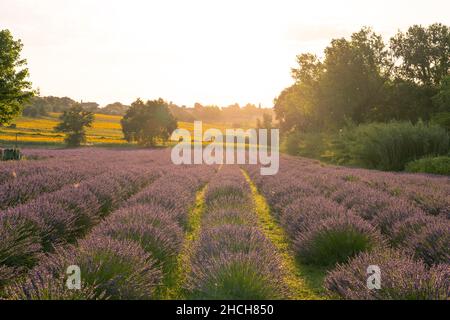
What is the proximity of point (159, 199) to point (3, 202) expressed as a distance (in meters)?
2.67

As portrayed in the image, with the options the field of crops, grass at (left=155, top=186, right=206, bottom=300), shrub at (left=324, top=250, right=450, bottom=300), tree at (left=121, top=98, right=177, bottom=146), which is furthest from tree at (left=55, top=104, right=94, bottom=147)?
shrub at (left=324, top=250, right=450, bottom=300)

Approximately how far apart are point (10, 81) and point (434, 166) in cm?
2414

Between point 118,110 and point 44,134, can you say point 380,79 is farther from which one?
point 118,110

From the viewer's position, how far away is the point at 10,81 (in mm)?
24469

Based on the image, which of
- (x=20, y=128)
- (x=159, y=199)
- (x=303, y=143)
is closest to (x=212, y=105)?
(x=20, y=128)

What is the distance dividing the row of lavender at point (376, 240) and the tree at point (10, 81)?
22074 mm

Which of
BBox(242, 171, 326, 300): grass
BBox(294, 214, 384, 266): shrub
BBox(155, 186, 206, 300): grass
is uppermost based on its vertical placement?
BBox(294, 214, 384, 266): shrub

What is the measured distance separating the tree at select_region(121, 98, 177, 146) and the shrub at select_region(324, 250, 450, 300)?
5197cm

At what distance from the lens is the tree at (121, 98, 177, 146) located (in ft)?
177

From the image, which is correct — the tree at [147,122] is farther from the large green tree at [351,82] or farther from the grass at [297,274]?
the grass at [297,274]

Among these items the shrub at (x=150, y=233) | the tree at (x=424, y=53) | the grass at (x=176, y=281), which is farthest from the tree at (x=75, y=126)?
the grass at (x=176, y=281)

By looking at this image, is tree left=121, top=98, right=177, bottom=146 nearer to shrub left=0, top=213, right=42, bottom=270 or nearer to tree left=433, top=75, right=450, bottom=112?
tree left=433, top=75, right=450, bottom=112

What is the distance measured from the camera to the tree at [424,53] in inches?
1443

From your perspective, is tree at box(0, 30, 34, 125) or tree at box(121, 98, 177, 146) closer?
tree at box(0, 30, 34, 125)
